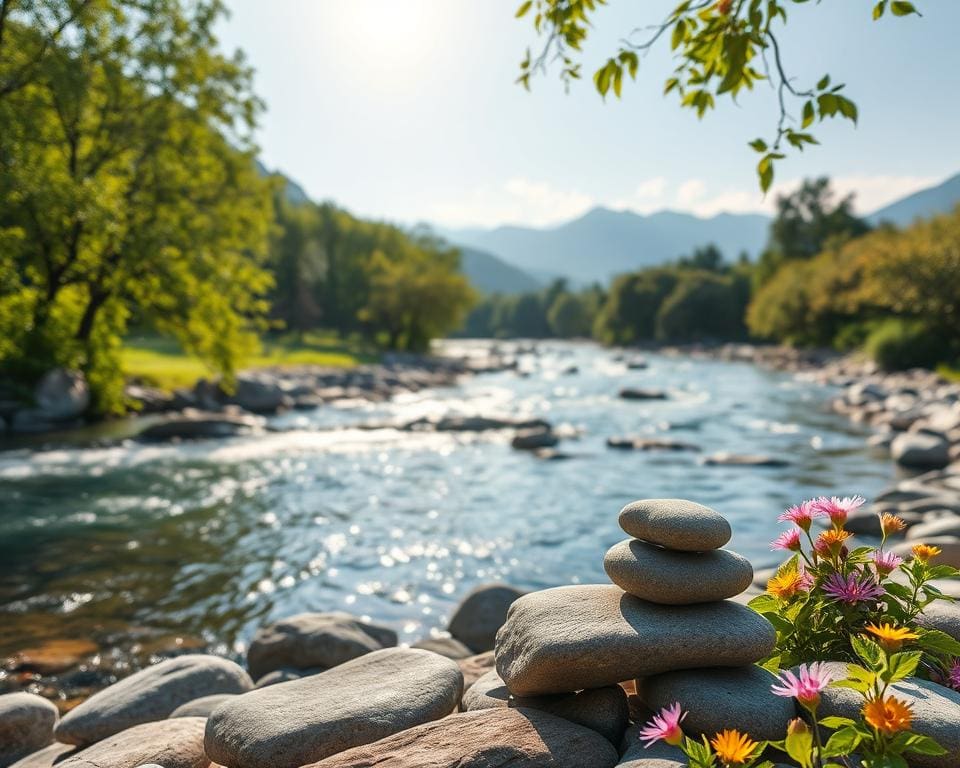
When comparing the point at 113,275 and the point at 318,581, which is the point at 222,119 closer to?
the point at 113,275

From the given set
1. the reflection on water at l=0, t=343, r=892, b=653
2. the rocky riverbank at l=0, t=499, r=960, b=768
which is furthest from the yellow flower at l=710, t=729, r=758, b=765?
the reflection on water at l=0, t=343, r=892, b=653

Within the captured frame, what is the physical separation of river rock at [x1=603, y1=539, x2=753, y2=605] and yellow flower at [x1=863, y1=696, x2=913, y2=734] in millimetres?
1268

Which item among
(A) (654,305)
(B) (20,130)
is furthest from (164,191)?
(A) (654,305)

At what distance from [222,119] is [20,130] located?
27.6ft

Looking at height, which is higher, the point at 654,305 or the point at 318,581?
the point at 654,305

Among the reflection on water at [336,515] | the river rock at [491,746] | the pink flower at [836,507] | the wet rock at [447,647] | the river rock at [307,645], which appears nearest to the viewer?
the river rock at [491,746]

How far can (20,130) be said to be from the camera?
16.0m

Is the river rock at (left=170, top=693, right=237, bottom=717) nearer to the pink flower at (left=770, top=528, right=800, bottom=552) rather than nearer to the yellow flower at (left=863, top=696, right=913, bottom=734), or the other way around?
the pink flower at (left=770, top=528, right=800, bottom=552)

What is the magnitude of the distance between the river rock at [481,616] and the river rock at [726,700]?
373 cm

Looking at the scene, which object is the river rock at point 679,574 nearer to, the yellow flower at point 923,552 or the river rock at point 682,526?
the river rock at point 682,526

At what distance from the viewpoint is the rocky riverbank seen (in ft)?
9.70

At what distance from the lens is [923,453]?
16.2 meters

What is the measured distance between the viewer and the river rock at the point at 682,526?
345 cm

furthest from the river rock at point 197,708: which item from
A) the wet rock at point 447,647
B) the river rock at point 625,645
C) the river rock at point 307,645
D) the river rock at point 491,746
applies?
the river rock at point 625,645
